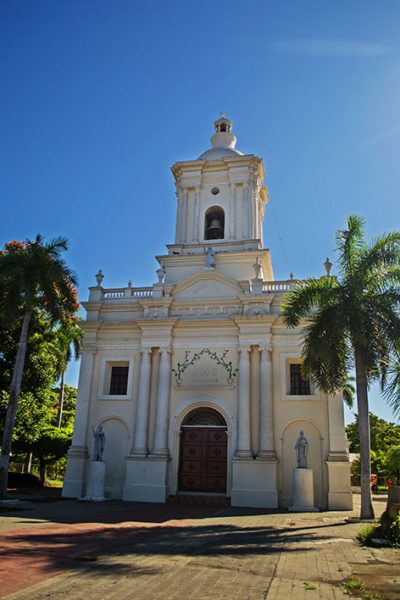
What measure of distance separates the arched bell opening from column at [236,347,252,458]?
7680 millimetres

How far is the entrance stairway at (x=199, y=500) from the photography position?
2084 centimetres

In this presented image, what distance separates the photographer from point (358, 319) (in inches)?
624

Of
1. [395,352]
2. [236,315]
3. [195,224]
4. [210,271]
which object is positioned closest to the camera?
[395,352]

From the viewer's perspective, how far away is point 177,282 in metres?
25.1

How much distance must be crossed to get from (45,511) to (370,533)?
404 inches

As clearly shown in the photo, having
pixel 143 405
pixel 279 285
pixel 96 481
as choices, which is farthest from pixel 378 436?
pixel 96 481

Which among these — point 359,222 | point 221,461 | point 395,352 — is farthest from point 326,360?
point 221,461

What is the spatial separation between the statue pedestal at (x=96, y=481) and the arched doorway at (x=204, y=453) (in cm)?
347

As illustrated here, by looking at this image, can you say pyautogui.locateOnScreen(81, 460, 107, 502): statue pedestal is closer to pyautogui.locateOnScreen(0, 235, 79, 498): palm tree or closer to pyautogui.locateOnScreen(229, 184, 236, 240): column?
pyautogui.locateOnScreen(0, 235, 79, 498): palm tree

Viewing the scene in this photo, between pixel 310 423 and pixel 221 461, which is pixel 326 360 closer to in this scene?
pixel 310 423

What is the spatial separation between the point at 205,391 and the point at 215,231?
9.37m

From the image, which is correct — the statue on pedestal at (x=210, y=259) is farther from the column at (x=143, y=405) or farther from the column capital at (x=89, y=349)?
the column capital at (x=89, y=349)

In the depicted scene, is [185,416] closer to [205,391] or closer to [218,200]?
[205,391]

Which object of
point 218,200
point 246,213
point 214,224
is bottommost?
point 214,224
